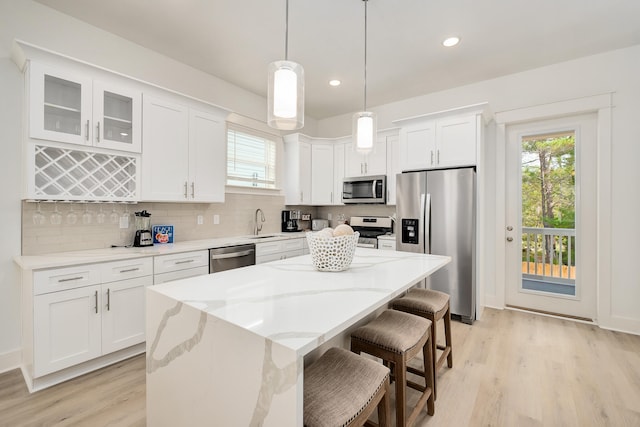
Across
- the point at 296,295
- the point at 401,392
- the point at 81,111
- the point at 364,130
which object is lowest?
the point at 401,392

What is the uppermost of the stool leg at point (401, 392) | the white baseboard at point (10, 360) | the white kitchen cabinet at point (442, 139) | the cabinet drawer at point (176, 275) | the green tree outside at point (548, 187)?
the white kitchen cabinet at point (442, 139)

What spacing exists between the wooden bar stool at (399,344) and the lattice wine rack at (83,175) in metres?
2.36

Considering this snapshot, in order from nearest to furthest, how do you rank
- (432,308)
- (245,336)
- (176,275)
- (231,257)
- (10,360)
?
(245,336) → (432,308) → (10,360) → (176,275) → (231,257)

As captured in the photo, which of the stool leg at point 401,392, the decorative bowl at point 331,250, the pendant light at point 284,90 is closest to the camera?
the stool leg at point 401,392

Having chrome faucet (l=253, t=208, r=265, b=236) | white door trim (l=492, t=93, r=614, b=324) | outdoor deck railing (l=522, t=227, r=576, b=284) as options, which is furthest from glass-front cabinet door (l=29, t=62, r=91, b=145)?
outdoor deck railing (l=522, t=227, r=576, b=284)

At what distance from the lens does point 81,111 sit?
92.7 inches

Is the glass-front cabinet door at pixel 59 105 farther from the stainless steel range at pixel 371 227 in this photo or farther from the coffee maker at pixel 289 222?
the stainless steel range at pixel 371 227

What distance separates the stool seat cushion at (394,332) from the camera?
1465 millimetres

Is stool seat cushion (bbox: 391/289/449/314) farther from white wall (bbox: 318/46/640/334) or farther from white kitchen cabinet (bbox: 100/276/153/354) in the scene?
white wall (bbox: 318/46/640/334)

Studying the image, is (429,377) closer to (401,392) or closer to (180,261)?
(401,392)

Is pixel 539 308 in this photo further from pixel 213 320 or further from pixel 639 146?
pixel 213 320

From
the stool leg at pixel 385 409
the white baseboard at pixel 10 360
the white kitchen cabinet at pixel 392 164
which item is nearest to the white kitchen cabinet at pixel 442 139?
the white kitchen cabinet at pixel 392 164

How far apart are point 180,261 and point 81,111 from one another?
4.72 ft

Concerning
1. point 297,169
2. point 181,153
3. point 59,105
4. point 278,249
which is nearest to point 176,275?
point 181,153
